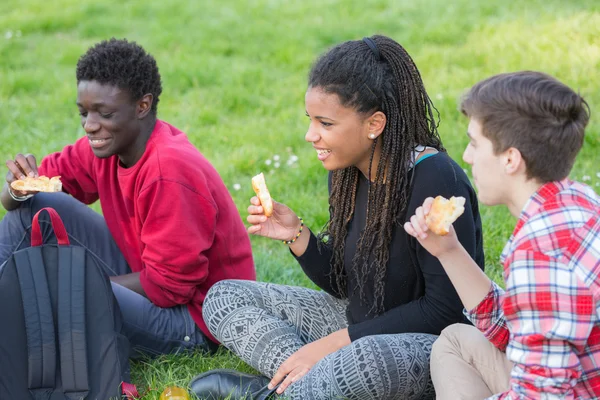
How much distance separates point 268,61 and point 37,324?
4.51 m

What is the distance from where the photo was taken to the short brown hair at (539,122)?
7.30ft

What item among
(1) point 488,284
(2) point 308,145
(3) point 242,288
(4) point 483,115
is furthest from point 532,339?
(2) point 308,145

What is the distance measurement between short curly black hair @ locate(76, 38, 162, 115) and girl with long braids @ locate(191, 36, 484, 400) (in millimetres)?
888

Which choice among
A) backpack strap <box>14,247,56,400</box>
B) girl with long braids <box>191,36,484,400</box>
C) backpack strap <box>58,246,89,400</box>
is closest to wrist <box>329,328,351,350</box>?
girl with long braids <box>191,36,484,400</box>

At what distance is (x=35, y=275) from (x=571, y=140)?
6.73 ft

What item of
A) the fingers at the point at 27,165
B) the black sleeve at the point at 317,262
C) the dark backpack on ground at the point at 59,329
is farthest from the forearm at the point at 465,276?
the fingers at the point at 27,165

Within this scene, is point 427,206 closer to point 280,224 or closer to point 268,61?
point 280,224

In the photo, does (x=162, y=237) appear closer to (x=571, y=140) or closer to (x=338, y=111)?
(x=338, y=111)

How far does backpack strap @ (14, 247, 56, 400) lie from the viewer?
3.06 meters

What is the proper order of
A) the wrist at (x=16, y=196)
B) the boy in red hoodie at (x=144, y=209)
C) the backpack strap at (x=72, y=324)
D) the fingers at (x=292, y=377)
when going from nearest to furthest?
the fingers at (x=292, y=377) < the backpack strap at (x=72, y=324) < the boy in red hoodie at (x=144, y=209) < the wrist at (x=16, y=196)

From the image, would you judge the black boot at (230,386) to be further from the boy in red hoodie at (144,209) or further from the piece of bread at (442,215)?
the piece of bread at (442,215)

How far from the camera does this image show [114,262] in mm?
3867

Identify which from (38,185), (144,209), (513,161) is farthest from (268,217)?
(513,161)

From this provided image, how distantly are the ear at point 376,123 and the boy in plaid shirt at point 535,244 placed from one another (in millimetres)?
520
